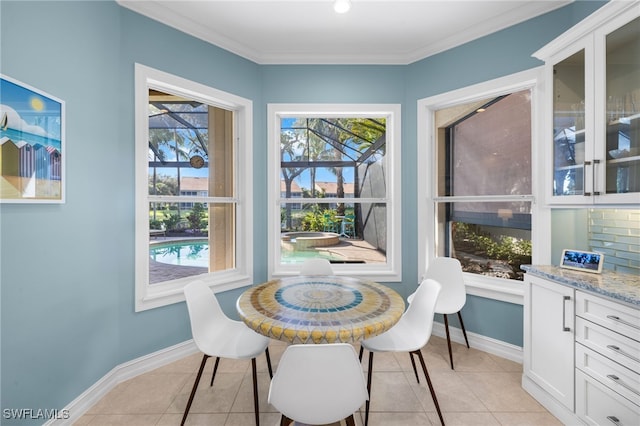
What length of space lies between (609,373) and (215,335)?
2.27 m

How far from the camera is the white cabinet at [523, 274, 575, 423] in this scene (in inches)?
63.3

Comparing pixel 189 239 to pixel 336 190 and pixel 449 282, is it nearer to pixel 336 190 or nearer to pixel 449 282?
pixel 336 190

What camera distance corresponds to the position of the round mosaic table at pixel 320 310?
129 cm

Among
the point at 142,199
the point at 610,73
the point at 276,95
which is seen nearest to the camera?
the point at 610,73

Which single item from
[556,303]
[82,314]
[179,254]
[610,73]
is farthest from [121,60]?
[556,303]

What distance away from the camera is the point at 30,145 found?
56.7 inches

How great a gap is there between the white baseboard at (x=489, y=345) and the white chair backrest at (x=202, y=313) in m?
2.20

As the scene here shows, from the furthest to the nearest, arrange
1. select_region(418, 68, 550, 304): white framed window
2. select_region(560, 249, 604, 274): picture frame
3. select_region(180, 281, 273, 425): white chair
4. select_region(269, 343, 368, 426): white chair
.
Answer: select_region(418, 68, 550, 304): white framed window → select_region(560, 249, 604, 274): picture frame → select_region(180, 281, 273, 425): white chair → select_region(269, 343, 368, 426): white chair

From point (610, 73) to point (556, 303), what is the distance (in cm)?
141

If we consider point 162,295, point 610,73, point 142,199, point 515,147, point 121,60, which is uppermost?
point 121,60

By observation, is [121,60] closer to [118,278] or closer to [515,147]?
[118,278]

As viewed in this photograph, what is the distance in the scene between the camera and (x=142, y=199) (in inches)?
85.9

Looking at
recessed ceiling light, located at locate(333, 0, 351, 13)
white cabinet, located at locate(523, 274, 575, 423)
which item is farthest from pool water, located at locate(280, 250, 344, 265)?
recessed ceiling light, located at locate(333, 0, 351, 13)

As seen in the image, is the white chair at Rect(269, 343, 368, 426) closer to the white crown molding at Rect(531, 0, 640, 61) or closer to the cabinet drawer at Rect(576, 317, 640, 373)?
the cabinet drawer at Rect(576, 317, 640, 373)
